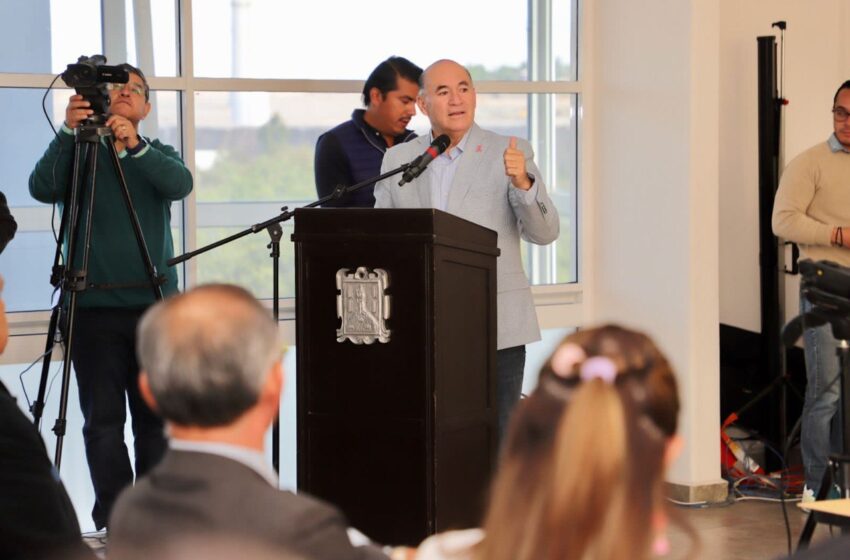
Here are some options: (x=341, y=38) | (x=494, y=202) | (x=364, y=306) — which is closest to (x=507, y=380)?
(x=494, y=202)

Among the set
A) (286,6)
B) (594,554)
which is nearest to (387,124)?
(286,6)

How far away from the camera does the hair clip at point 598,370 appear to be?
126 cm

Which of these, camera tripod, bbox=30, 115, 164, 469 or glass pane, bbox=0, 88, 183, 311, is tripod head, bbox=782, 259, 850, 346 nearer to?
camera tripod, bbox=30, 115, 164, 469

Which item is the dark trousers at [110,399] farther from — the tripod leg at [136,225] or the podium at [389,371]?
the podium at [389,371]

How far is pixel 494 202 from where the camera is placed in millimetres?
3805

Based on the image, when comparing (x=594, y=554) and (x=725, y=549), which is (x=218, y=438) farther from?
(x=725, y=549)

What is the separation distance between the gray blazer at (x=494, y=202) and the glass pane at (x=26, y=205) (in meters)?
1.58

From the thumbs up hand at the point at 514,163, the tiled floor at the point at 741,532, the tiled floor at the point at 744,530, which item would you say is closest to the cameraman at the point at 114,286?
the tiled floor at the point at 741,532

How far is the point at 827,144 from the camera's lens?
5.24 meters

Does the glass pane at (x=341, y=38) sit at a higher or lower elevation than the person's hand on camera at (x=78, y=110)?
higher

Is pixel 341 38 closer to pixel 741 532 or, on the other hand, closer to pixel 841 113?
pixel 841 113

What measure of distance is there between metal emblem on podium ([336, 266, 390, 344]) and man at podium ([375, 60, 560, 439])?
2.03 feet

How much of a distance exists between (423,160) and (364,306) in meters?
0.47

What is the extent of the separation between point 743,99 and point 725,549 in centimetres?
240
